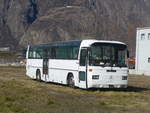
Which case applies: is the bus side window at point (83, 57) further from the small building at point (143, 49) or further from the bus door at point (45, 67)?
the small building at point (143, 49)

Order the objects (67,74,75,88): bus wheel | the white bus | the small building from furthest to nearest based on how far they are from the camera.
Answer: the small building
(67,74,75,88): bus wheel
the white bus

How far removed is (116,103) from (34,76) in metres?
17.4

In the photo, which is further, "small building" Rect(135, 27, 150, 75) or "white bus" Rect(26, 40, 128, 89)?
"small building" Rect(135, 27, 150, 75)

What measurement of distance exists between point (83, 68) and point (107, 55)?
1.55 m

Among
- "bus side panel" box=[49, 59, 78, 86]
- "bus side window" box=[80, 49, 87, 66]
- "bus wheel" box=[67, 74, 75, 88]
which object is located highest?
"bus side window" box=[80, 49, 87, 66]

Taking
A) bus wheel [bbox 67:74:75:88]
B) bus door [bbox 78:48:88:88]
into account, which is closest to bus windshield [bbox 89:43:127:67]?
bus door [bbox 78:48:88:88]

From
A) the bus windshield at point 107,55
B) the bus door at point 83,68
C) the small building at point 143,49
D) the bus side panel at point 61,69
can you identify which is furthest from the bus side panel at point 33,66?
the small building at point 143,49

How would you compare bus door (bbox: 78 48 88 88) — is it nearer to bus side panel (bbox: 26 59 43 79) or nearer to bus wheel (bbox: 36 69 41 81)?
bus side panel (bbox: 26 59 43 79)

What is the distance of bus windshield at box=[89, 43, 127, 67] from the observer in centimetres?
2425

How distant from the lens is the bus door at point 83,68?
2458cm

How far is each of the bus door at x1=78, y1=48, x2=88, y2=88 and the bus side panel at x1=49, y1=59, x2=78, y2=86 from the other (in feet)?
2.38

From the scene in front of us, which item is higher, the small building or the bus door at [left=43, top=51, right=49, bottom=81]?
the small building

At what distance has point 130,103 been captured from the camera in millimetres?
18438

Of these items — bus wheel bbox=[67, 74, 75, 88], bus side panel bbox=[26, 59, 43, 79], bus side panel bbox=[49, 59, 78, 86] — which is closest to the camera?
bus side panel bbox=[49, 59, 78, 86]
